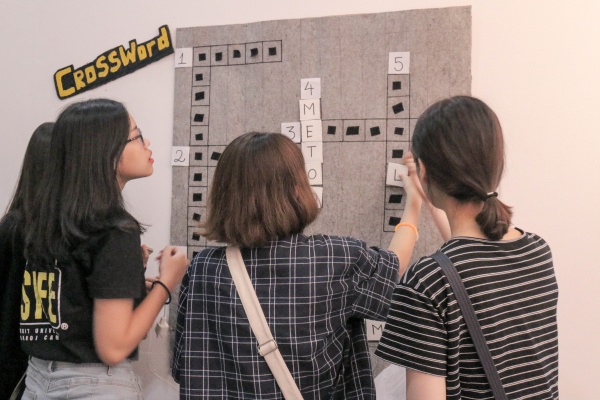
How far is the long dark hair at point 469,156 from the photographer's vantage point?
2.84 ft

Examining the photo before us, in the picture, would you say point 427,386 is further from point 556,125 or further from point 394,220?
point 556,125

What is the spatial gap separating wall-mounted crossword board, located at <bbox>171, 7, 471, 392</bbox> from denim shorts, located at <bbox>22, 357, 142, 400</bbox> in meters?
0.62

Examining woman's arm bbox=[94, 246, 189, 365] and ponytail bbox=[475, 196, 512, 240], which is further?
woman's arm bbox=[94, 246, 189, 365]

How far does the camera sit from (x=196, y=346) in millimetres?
1154

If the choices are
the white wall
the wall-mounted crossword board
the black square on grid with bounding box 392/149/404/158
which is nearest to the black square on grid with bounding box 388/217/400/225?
the wall-mounted crossword board

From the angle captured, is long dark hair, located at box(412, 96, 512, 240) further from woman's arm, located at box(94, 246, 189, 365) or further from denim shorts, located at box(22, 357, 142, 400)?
denim shorts, located at box(22, 357, 142, 400)

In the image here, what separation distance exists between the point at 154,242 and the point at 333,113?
721 millimetres

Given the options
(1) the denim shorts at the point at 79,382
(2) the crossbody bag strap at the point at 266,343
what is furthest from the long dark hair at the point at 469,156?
(1) the denim shorts at the point at 79,382

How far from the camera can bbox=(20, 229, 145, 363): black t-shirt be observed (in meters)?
1.16

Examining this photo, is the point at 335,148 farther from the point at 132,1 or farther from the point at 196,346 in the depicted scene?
the point at 132,1

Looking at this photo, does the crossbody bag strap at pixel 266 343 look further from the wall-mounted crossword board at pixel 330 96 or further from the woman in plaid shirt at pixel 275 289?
the wall-mounted crossword board at pixel 330 96

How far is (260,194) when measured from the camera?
1100 millimetres

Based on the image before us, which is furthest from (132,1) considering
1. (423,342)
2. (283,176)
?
(423,342)

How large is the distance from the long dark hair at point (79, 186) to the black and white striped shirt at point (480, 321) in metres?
0.64
